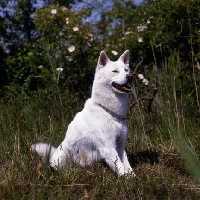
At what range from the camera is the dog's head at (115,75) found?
4145 millimetres

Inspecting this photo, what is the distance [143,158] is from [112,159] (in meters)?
0.79

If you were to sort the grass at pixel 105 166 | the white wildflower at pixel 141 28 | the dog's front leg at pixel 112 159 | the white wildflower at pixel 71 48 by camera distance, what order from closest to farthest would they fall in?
1. the grass at pixel 105 166
2. the dog's front leg at pixel 112 159
3. the white wildflower at pixel 71 48
4. the white wildflower at pixel 141 28

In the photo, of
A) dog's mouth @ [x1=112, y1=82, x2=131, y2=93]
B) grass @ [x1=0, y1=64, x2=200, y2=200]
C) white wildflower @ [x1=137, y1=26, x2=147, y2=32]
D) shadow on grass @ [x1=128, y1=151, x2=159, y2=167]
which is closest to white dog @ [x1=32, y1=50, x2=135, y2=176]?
dog's mouth @ [x1=112, y1=82, x2=131, y2=93]

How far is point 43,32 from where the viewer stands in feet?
28.1

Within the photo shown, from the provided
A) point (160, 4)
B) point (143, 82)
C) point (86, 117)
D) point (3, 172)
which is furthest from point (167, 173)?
point (160, 4)

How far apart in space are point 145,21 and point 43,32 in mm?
1937

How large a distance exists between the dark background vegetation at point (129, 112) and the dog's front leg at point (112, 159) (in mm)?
92

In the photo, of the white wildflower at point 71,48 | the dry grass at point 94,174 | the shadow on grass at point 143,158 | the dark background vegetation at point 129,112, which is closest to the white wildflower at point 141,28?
the dark background vegetation at point 129,112

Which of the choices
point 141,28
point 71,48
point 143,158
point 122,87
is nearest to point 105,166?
point 143,158

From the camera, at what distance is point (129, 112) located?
604 cm

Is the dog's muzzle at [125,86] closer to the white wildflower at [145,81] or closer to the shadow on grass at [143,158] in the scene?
the shadow on grass at [143,158]

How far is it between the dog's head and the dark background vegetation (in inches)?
16.5

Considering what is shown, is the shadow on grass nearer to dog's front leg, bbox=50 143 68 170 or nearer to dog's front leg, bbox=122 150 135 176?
dog's front leg, bbox=122 150 135 176

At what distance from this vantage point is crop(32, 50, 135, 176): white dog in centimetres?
405
